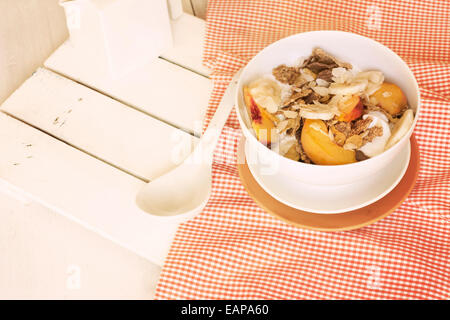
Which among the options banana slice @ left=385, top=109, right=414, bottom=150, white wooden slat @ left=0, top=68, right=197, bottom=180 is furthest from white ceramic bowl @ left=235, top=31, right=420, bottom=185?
white wooden slat @ left=0, top=68, right=197, bottom=180

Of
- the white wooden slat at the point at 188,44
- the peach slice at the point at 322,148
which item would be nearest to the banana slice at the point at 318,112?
the peach slice at the point at 322,148

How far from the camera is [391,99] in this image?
0.68m

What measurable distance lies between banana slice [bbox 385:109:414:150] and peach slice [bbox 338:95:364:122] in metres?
0.05

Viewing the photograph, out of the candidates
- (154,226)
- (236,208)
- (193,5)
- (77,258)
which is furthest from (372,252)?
(193,5)

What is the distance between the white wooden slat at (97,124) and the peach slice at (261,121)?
159 millimetres

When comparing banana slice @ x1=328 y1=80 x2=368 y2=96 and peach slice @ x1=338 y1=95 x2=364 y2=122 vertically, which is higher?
banana slice @ x1=328 y1=80 x2=368 y2=96

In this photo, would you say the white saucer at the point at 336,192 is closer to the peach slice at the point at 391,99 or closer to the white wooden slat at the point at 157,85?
the peach slice at the point at 391,99

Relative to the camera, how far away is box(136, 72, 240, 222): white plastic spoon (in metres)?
0.74

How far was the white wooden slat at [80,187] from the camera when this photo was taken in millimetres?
740

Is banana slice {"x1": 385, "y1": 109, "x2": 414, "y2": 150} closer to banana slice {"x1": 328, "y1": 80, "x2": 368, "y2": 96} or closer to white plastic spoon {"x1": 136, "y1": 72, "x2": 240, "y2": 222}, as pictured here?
banana slice {"x1": 328, "y1": 80, "x2": 368, "y2": 96}

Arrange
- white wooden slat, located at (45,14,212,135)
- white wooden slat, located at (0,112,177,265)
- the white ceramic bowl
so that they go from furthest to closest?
1. white wooden slat, located at (45,14,212,135)
2. white wooden slat, located at (0,112,177,265)
3. the white ceramic bowl

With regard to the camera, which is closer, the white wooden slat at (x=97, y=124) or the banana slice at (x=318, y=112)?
the banana slice at (x=318, y=112)

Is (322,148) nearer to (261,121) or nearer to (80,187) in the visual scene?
(261,121)
